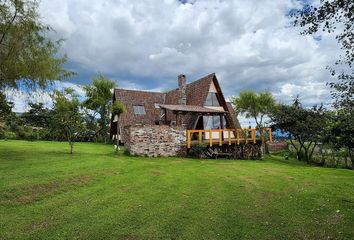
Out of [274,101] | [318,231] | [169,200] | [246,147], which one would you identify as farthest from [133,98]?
[318,231]

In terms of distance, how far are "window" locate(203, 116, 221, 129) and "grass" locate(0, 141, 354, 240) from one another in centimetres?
1400

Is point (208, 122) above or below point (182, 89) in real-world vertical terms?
below

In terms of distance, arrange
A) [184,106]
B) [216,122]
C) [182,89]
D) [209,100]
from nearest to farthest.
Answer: [184,106] < [216,122] < [209,100] < [182,89]

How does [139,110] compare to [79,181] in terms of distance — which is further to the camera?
[139,110]

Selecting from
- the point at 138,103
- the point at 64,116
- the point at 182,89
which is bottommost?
the point at 64,116

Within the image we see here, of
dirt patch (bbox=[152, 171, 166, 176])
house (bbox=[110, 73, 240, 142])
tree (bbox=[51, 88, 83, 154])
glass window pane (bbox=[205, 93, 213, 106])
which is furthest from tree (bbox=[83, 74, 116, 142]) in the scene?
dirt patch (bbox=[152, 171, 166, 176])

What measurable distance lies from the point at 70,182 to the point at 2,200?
2.19 m

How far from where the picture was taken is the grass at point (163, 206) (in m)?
5.65

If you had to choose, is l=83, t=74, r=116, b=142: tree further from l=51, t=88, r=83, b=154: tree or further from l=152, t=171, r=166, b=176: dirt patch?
l=152, t=171, r=166, b=176: dirt patch

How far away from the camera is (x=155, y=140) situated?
A: 1873 centimetres

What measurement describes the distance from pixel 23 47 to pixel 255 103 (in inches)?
1150

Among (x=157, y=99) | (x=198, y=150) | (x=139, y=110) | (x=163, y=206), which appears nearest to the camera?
(x=163, y=206)

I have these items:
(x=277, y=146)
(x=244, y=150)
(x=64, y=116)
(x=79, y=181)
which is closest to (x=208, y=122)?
(x=244, y=150)

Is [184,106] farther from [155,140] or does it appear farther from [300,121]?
[300,121]
